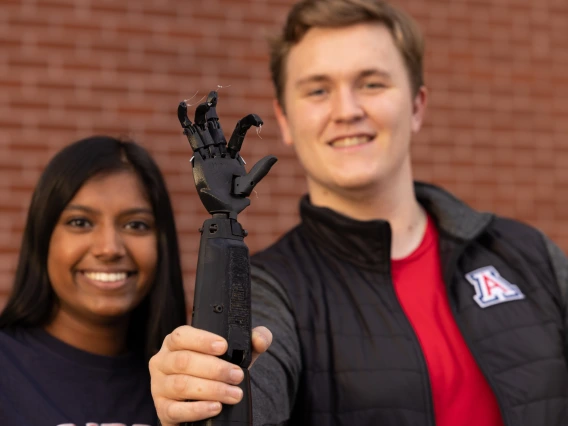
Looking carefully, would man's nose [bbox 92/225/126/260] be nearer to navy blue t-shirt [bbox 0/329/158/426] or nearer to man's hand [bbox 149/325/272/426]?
navy blue t-shirt [bbox 0/329/158/426]

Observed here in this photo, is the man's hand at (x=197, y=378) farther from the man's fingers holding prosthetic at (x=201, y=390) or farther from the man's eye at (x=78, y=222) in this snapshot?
the man's eye at (x=78, y=222)

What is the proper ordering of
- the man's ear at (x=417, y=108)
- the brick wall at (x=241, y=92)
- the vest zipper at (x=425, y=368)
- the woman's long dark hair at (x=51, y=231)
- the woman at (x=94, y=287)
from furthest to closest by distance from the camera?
the brick wall at (x=241, y=92) → the man's ear at (x=417, y=108) → the woman's long dark hair at (x=51, y=231) → the woman at (x=94, y=287) → the vest zipper at (x=425, y=368)

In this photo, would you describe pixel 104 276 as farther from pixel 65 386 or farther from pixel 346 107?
pixel 346 107

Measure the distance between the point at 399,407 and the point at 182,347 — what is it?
796 millimetres

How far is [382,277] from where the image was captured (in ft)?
7.16

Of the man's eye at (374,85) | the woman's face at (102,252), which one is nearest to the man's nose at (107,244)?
the woman's face at (102,252)

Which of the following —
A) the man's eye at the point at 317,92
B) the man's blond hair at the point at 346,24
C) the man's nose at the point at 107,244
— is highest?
the man's blond hair at the point at 346,24

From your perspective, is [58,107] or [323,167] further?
[58,107]

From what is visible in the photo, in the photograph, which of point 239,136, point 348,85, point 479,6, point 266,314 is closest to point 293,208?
point 479,6

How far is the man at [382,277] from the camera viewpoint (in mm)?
1968

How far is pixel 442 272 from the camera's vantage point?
2262 millimetres

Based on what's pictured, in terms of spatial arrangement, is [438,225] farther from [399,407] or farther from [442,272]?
[399,407]

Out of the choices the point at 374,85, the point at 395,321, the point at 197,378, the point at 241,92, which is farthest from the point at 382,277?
the point at 241,92

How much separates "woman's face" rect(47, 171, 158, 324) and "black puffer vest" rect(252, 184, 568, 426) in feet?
1.16
